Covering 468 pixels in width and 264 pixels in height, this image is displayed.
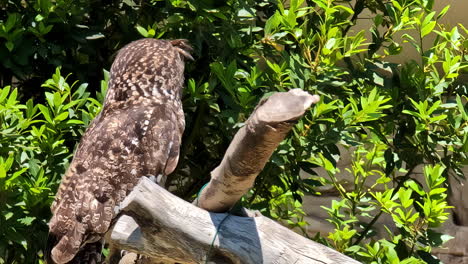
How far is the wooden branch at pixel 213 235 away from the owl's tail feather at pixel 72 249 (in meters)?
0.65

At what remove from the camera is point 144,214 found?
2.07 metres

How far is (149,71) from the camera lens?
10.0 feet

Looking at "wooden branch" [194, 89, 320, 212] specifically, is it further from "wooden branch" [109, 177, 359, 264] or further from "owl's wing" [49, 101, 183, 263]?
"owl's wing" [49, 101, 183, 263]

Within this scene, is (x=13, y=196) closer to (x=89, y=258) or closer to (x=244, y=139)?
(x=89, y=258)

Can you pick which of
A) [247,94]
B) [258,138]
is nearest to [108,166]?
[247,94]

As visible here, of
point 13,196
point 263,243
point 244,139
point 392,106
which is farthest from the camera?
point 392,106

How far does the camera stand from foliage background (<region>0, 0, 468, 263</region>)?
123 inches

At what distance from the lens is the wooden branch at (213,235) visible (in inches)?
80.7

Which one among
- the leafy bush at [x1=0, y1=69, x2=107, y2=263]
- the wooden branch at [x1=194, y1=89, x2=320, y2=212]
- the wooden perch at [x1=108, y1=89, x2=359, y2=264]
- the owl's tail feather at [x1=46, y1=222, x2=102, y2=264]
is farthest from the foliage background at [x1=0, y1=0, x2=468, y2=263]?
the wooden branch at [x1=194, y1=89, x2=320, y2=212]

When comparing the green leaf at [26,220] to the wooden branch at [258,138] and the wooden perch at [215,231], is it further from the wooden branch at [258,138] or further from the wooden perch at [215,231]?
the wooden branch at [258,138]

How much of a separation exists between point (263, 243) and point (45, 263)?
1012mm

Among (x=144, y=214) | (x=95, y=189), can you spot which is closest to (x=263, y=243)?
(x=144, y=214)

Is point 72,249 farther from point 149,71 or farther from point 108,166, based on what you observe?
point 149,71

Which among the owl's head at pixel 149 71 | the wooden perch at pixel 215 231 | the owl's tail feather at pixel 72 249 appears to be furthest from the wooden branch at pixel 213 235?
the owl's head at pixel 149 71
